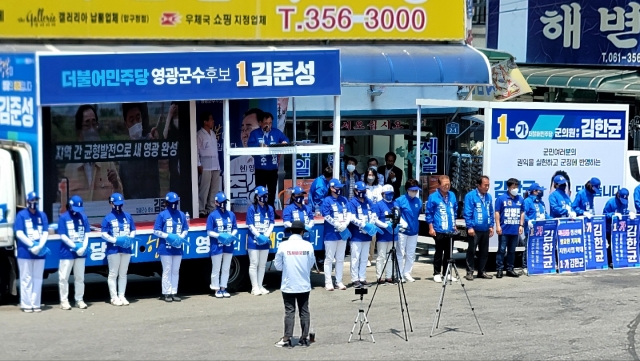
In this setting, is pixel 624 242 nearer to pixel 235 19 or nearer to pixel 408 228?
pixel 408 228

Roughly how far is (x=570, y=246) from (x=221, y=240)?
657 centimetres

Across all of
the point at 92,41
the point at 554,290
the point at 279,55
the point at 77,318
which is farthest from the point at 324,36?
the point at 77,318

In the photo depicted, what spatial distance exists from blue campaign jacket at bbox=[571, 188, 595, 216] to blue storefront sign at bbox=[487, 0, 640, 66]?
12.7 m

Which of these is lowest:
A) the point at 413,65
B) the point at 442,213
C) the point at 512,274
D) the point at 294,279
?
the point at 512,274

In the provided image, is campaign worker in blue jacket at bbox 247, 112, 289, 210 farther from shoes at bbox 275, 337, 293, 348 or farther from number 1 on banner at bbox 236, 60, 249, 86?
shoes at bbox 275, 337, 293, 348

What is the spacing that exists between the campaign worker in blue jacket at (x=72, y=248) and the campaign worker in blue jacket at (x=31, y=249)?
29 centimetres

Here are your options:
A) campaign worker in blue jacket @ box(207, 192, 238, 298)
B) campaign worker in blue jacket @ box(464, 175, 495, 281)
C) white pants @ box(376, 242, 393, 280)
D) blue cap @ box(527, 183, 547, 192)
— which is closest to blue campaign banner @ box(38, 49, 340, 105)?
campaign worker in blue jacket @ box(207, 192, 238, 298)

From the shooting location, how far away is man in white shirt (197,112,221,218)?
746 inches

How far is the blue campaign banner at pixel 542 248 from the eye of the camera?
758 inches

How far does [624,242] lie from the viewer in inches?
797

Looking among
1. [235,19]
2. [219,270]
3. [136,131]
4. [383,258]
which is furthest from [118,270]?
[235,19]

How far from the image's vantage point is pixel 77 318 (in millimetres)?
15109

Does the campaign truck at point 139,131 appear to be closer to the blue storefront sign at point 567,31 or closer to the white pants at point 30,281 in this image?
the white pants at point 30,281

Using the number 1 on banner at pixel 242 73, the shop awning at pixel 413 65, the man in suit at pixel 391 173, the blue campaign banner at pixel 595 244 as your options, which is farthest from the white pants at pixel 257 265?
the shop awning at pixel 413 65
